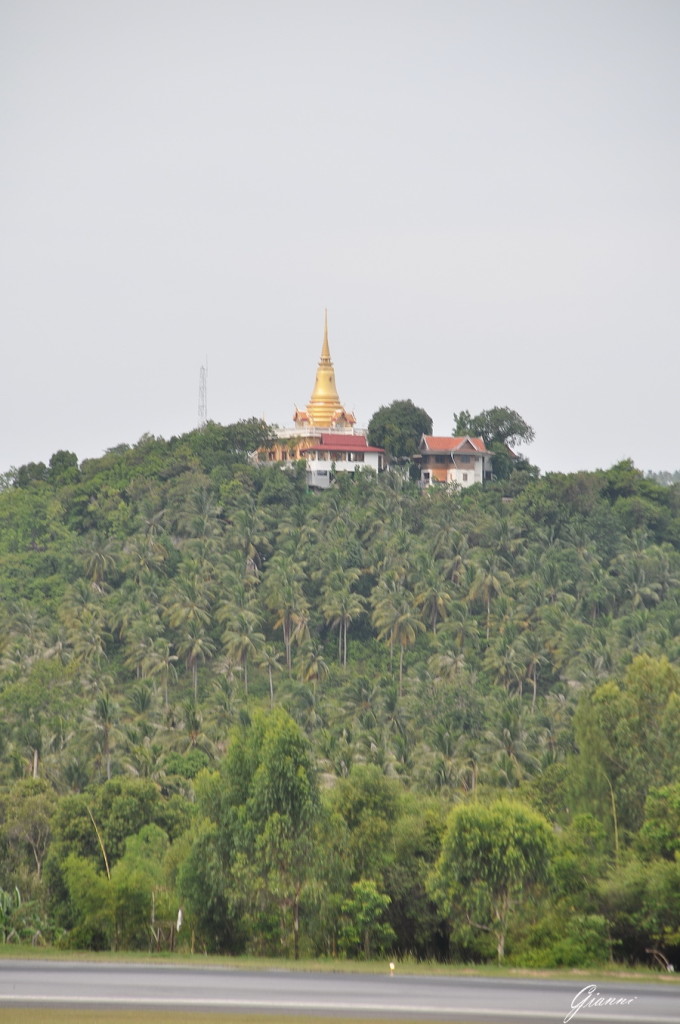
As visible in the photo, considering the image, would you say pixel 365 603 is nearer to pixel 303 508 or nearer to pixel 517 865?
pixel 303 508

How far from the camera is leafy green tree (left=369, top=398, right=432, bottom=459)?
123 metres

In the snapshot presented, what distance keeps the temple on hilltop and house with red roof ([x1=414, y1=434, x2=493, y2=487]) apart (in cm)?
325

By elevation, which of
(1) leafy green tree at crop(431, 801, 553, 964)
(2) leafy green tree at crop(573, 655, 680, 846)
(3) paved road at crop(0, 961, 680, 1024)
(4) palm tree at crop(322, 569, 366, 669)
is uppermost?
(4) palm tree at crop(322, 569, 366, 669)

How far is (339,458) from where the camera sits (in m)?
124

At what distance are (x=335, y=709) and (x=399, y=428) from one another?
34934 mm

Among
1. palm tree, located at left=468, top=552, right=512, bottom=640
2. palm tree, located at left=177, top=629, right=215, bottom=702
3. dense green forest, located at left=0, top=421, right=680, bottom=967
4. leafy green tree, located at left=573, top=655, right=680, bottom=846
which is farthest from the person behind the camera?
palm tree, located at left=468, top=552, right=512, bottom=640

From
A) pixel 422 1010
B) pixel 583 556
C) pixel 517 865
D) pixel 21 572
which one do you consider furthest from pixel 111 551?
pixel 422 1010

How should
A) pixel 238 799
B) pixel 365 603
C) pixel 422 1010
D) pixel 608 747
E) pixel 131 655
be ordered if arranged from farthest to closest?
pixel 365 603
pixel 131 655
pixel 608 747
pixel 238 799
pixel 422 1010

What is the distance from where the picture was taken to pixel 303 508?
11769 centimetres

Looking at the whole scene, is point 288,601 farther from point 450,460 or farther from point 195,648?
point 450,460

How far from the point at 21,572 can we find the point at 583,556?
37.1 metres

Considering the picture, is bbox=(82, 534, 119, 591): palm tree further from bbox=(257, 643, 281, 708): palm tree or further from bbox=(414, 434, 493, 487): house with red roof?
bbox=(414, 434, 493, 487): house with red roof

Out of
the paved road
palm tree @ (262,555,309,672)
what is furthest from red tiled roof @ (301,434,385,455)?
the paved road

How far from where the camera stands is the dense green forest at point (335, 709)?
174 ft
